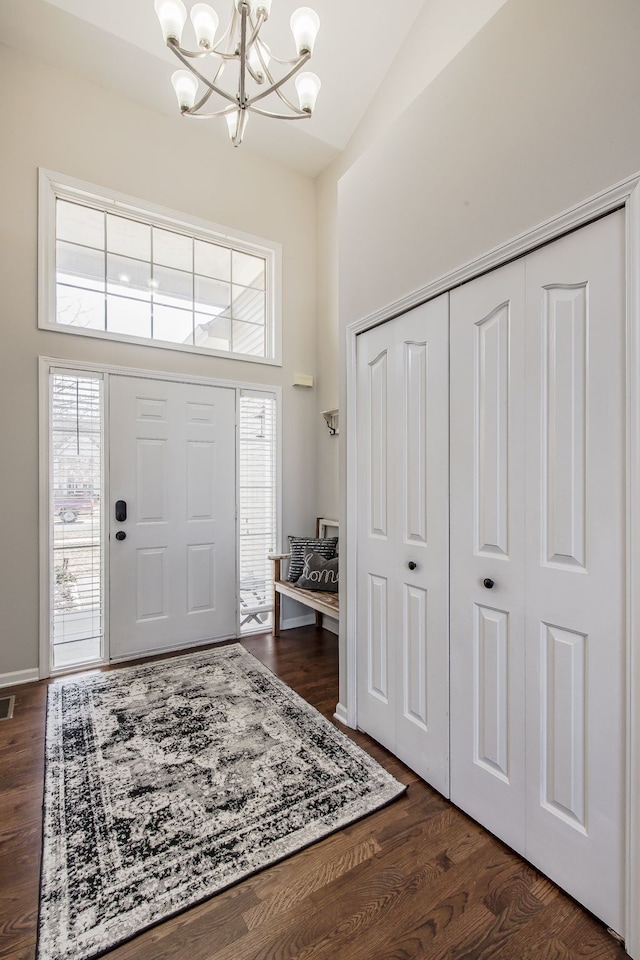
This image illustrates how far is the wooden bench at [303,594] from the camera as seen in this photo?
312cm

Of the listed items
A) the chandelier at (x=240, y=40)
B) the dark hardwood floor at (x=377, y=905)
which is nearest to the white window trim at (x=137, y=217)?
the chandelier at (x=240, y=40)

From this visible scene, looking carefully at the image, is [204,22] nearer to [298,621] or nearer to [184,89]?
[184,89]

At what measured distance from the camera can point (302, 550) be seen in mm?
3664

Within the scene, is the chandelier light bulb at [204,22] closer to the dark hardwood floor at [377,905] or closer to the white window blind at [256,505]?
the white window blind at [256,505]

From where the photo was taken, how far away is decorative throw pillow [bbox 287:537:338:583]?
3.62 metres

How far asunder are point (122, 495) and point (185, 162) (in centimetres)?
263

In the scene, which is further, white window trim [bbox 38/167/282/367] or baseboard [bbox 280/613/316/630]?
baseboard [bbox 280/613/316/630]

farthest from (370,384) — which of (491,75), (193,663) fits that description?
(193,663)

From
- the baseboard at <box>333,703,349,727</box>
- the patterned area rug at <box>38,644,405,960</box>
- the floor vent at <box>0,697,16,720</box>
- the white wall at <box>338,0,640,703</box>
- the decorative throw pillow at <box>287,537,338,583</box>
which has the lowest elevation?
the floor vent at <box>0,697,16,720</box>

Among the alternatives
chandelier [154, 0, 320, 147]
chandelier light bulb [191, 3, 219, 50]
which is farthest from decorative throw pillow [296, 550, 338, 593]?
chandelier light bulb [191, 3, 219, 50]

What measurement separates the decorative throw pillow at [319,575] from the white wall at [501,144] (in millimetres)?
1883

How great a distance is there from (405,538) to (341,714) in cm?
111

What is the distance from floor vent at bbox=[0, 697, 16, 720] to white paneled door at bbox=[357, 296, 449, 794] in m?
1.98

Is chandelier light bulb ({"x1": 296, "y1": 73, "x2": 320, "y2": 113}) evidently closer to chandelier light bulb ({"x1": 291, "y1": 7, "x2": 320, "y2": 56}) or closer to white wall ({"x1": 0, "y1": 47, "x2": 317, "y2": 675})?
chandelier light bulb ({"x1": 291, "y1": 7, "x2": 320, "y2": 56})
